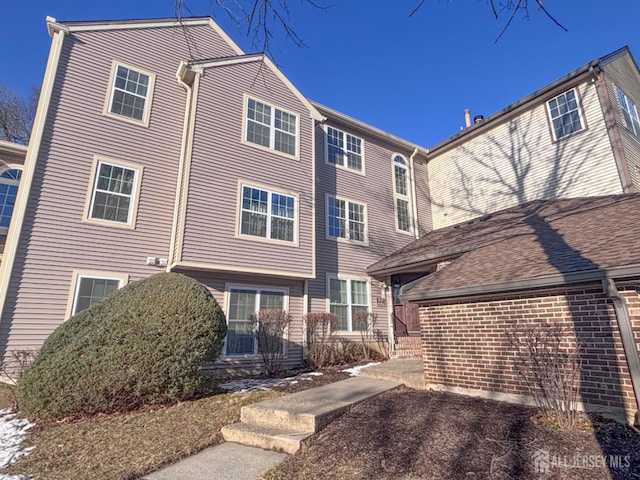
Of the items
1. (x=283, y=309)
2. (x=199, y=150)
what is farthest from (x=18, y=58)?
(x=283, y=309)

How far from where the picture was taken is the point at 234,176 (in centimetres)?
992

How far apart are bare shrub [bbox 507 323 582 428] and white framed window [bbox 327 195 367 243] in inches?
308

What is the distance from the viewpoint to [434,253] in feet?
32.6

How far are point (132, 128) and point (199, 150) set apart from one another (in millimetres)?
1866

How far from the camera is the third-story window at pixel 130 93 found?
936 cm

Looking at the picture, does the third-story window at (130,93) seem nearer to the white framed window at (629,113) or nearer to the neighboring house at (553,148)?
the neighboring house at (553,148)

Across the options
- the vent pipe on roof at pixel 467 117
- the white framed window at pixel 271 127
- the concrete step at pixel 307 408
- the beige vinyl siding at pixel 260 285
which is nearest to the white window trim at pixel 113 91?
the white framed window at pixel 271 127

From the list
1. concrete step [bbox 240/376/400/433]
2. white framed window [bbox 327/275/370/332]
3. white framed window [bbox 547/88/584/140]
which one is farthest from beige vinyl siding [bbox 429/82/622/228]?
concrete step [bbox 240/376/400/433]

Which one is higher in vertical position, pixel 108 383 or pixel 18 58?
pixel 18 58

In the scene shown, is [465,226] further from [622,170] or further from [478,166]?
[622,170]

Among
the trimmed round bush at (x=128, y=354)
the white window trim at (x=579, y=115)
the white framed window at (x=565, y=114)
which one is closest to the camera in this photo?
the trimmed round bush at (x=128, y=354)

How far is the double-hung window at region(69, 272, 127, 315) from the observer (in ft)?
25.9

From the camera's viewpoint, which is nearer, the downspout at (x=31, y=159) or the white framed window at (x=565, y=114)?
the downspout at (x=31, y=159)

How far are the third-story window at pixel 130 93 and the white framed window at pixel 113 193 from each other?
4.97 ft
